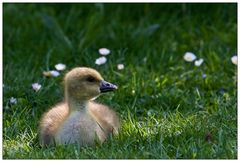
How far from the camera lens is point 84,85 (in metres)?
5.12

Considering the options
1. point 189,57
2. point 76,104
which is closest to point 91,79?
point 76,104

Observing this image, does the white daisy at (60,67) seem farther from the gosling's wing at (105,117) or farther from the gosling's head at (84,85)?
the gosling's head at (84,85)

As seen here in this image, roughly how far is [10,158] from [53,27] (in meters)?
2.61

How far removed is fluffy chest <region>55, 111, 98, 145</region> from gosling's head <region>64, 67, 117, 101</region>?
0.17 metres

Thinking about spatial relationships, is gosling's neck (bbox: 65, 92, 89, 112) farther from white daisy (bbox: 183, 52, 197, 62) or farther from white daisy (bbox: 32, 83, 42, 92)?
white daisy (bbox: 183, 52, 197, 62)

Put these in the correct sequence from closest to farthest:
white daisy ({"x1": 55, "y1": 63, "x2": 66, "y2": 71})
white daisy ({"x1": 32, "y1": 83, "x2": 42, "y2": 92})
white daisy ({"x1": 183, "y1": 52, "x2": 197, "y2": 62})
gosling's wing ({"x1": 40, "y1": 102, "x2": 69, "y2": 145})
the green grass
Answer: the green grass
gosling's wing ({"x1": 40, "y1": 102, "x2": 69, "y2": 145})
white daisy ({"x1": 32, "y1": 83, "x2": 42, "y2": 92})
white daisy ({"x1": 55, "y1": 63, "x2": 66, "y2": 71})
white daisy ({"x1": 183, "y1": 52, "x2": 197, "y2": 62})

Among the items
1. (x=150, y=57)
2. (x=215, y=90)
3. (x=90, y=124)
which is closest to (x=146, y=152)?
(x=90, y=124)

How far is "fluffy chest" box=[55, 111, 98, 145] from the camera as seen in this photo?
16.3 ft

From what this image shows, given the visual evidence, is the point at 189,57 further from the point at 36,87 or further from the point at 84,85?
the point at 84,85

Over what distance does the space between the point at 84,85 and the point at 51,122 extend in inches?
12.4

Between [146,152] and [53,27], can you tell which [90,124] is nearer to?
[146,152]

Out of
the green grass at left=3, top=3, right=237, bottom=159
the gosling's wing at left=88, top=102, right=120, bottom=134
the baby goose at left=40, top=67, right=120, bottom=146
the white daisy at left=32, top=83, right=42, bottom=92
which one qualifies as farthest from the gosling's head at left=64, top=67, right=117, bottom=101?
the white daisy at left=32, top=83, right=42, bottom=92

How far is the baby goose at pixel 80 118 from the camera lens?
4973 mm

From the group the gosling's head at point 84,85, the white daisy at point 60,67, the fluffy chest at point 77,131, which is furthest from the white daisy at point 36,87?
the fluffy chest at point 77,131
